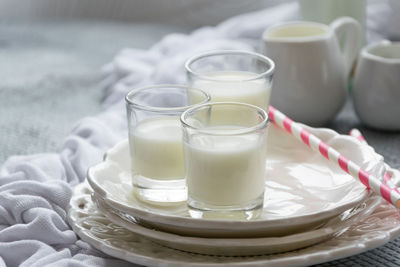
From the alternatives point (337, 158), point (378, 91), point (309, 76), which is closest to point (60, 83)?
point (309, 76)

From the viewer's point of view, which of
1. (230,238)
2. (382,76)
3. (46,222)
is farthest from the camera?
(382,76)

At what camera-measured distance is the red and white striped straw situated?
0.79m

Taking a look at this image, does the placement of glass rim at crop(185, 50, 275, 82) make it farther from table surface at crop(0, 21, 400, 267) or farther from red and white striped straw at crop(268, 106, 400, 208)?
table surface at crop(0, 21, 400, 267)

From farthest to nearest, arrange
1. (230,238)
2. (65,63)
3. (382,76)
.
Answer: (65,63), (382,76), (230,238)

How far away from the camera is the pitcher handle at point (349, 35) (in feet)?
4.24

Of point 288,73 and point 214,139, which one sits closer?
point 214,139

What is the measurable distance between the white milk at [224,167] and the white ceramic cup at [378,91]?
1.62ft

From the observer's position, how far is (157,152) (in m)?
0.84

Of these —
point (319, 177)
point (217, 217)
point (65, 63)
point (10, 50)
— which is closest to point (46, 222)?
point (217, 217)

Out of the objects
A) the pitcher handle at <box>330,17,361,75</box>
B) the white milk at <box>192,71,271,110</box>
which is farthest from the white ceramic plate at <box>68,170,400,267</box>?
the pitcher handle at <box>330,17,361,75</box>

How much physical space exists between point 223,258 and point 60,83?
0.89 m

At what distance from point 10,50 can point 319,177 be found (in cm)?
104

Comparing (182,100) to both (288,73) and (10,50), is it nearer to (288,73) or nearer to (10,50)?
(288,73)

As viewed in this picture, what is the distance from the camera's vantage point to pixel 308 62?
1.21 meters
